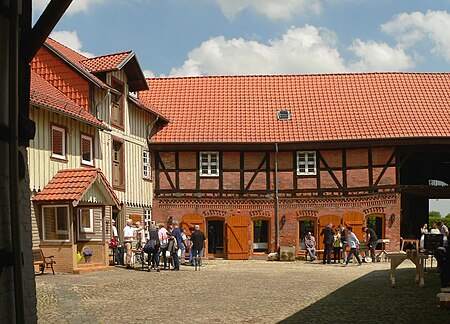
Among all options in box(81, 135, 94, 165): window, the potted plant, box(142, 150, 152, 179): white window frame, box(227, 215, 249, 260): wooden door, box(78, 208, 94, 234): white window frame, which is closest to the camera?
the potted plant

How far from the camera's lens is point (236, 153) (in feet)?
98.2

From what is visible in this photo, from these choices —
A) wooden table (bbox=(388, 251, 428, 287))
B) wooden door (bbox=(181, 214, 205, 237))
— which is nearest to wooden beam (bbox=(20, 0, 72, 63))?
wooden table (bbox=(388, 251, 428, 287))

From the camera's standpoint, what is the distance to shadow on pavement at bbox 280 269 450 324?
35.0ft

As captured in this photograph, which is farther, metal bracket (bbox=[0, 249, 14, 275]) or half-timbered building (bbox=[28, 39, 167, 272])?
half-timbered building (bbox=[28, 39, 167, 272])

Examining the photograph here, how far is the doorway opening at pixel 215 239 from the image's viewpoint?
102 feet

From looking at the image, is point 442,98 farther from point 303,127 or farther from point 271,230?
point 271,230

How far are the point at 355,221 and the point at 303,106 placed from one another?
591 centimetres

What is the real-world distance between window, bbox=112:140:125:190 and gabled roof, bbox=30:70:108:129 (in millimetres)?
2638

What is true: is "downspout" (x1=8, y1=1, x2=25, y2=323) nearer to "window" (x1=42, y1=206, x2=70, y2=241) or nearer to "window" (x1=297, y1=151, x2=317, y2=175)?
"window" (x1=42, y1=206, x2=70, y2=241)

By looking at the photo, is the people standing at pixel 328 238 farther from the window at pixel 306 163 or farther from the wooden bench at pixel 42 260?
the wooden bench at pixel 42 260

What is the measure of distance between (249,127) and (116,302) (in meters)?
18.1

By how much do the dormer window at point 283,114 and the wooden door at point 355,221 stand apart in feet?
16.8

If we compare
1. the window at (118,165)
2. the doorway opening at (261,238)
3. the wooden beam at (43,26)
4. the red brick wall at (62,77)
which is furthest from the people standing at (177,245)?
the wooden beam at (43,26)

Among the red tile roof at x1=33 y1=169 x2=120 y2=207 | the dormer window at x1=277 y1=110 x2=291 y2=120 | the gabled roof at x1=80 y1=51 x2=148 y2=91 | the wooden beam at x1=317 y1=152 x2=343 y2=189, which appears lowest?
the red tile roof at x1=33 y1=169 x2=120 y2=207
